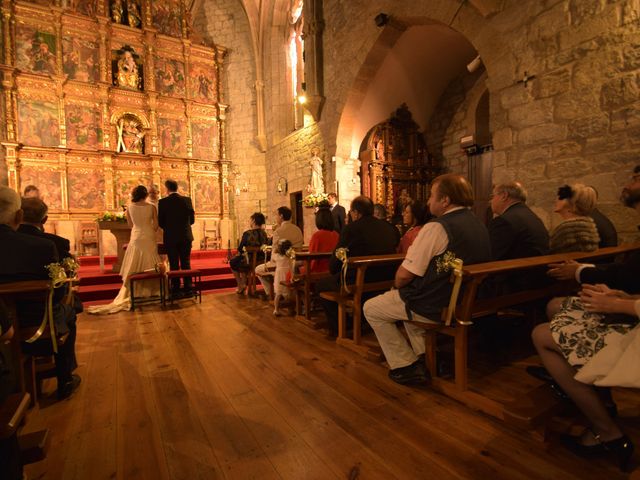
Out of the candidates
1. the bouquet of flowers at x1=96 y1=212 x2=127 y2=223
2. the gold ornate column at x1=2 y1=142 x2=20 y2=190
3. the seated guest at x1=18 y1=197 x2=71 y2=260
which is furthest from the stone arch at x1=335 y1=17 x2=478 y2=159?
the gold ornate column at x1=2 y1=142 x2=20 y2=190

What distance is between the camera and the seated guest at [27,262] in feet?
6.77

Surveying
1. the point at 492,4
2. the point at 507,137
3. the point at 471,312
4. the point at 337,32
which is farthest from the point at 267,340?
the point at 337,32

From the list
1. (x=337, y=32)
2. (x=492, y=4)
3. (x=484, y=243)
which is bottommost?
(x=484, y=243)

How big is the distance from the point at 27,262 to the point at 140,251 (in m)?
2.98

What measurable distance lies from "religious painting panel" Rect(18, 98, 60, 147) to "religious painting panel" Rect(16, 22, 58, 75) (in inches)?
37.2

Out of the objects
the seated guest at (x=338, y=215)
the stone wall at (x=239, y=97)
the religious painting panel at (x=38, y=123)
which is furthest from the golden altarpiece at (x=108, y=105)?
the seated guest at (x=338, y=215)

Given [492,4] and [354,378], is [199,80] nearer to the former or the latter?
[492,4]

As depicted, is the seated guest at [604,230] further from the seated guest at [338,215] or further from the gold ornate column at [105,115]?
the gold ornate column at [105,115]

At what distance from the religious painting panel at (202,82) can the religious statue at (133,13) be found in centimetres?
198

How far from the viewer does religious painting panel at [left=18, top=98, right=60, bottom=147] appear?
9.72 m

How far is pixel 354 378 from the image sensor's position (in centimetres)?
256

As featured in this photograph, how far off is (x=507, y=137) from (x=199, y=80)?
11153mm

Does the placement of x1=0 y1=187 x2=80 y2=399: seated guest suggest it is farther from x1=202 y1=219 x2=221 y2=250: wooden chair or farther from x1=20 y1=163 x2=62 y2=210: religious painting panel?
x1=202 y1=219 x2=221 y2=250: wooden chair

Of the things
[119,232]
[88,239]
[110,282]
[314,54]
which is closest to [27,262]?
[110,282]
